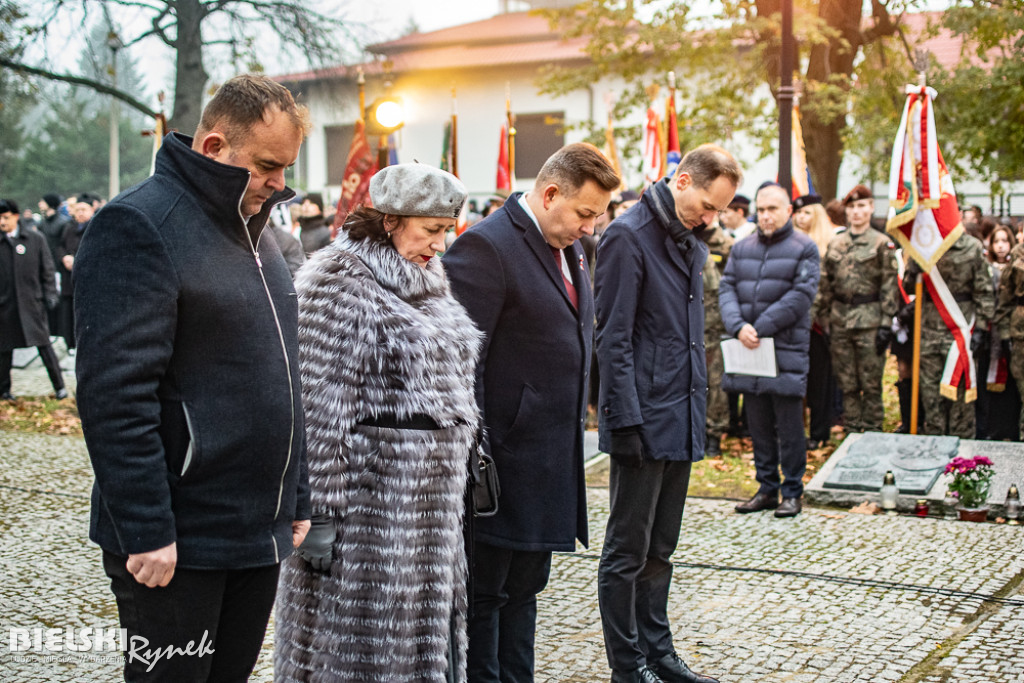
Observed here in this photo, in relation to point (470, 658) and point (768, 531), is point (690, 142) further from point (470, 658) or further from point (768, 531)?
point (470, 658)

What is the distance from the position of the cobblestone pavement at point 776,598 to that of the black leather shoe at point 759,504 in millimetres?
119

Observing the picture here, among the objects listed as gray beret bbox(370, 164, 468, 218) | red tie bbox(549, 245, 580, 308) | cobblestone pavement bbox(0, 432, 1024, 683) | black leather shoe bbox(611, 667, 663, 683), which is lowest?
cobblestone pavement bbox(0, 432, 1024, 683)

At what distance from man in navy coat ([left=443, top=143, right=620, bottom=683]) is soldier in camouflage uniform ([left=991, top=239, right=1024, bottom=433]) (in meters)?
6.18

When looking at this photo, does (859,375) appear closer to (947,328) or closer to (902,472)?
(947,328)

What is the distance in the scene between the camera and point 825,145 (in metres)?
16.5

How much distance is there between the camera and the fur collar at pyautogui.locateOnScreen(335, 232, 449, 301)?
3.31 meters

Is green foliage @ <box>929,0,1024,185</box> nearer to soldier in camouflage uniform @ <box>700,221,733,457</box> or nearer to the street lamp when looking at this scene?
soldier in camouflage uniform @ <box>700,221,733,457</box>

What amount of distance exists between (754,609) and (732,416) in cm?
510

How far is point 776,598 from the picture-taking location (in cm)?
542

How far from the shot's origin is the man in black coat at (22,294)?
11969 millimetres

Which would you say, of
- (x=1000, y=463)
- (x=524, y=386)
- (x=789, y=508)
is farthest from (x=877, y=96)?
(x=524, y=386)

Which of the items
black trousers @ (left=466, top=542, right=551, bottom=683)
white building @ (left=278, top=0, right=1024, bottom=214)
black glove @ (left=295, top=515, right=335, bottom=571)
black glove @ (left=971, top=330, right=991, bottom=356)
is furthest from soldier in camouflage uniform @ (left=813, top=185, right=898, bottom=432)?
white building @ (left=278, top=0, right=1024, bottom=214)

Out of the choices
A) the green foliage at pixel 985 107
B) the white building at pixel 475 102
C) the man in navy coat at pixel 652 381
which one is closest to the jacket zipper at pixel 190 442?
the man in navy coat at pixel 652 381

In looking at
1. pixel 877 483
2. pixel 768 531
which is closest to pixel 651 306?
pixel 768 531
